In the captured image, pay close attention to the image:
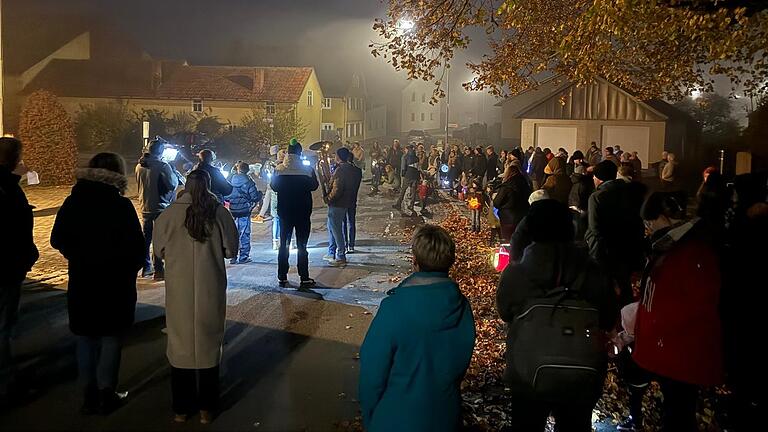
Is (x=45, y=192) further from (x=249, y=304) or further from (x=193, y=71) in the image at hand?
(x=193, y=71)

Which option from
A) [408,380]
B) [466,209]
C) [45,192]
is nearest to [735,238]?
[408,380]

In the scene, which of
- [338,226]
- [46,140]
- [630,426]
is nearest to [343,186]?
[338,226]

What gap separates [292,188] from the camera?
391 inches

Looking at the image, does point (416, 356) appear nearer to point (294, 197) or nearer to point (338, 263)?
point (294, 197)

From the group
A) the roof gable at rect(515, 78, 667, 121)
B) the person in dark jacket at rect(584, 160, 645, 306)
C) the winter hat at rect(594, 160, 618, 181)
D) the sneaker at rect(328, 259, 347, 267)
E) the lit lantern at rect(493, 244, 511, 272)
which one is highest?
the roof gable at rect(515, 78, 667, 121)

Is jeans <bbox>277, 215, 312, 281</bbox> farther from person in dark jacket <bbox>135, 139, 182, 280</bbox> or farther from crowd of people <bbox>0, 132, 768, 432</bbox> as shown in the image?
crowd of people <bbox>0, 132, 768, 432</bbox>

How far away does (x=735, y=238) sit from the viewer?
5.25 meters

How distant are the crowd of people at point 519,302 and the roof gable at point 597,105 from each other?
29675mm

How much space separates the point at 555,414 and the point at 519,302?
0.70 metres

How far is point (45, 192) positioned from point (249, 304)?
66.9ft

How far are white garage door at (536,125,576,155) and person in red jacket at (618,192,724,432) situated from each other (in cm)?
3426

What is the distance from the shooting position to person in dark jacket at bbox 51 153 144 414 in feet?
17.7

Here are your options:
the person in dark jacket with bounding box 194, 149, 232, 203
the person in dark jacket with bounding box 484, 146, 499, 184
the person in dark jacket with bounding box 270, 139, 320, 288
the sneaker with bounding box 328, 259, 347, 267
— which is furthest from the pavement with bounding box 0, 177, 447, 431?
the person in dark jacket with bounding box 484, 146, 499, 184

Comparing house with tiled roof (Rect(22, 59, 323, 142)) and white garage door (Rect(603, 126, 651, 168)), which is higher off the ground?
house with tiled roof (Rect(22, 59, 323, 142))
